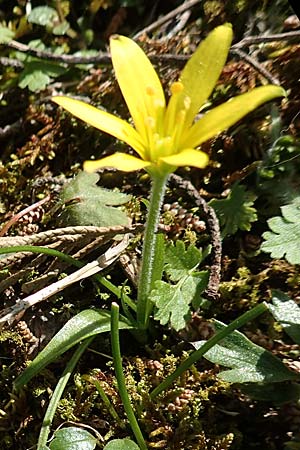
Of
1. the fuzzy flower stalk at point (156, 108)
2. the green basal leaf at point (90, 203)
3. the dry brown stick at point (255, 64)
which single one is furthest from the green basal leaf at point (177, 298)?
the dry brown stick at point (255, 64)

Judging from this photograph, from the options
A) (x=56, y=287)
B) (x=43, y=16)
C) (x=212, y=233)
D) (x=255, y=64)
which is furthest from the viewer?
(x=43, y=16)

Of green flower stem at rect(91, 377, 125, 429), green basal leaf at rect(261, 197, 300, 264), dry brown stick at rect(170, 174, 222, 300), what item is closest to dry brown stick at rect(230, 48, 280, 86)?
dry brown stick at rect(170, 174, 222, 300)

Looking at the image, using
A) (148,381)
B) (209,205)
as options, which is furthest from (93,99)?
(148,381)

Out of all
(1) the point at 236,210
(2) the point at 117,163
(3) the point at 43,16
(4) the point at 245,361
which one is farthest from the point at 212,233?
(3) the point at 43,16

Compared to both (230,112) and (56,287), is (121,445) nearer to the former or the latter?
(56,287)

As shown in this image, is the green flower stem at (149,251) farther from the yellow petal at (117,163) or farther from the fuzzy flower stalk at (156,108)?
the yellow petal at (117,163)

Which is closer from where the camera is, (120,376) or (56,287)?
(120,376)
